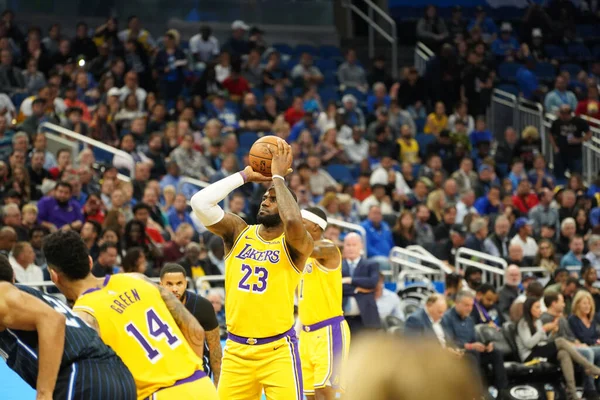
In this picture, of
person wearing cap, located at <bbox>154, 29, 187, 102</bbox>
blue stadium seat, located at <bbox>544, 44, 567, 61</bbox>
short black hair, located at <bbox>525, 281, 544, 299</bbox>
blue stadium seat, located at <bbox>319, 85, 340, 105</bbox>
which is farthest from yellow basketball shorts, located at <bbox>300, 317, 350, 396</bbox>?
blue stadium seat, located at <bbox>544, 44, 567, 61</bbox>

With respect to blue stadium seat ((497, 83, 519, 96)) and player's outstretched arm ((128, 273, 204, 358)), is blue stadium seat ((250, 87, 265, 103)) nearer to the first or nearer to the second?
blue stadium seat ((497, 83, 519, 96))

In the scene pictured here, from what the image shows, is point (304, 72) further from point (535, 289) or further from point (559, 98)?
point (535, 289)

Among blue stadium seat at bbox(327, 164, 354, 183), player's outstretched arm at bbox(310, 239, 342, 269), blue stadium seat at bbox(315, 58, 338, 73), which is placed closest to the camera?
player's outstretched arm at bbox(310, 239, 342, 269)

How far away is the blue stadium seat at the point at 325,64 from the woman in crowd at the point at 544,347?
10.0 meters

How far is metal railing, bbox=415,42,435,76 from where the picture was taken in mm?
23000

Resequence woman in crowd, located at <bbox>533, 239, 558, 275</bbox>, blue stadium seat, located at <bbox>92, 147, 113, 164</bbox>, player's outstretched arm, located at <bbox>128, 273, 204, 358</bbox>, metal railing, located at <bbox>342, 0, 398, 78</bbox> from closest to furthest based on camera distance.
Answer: player's outstretched arm, located at <bbox>128, 273, 204, 358</bbox>, woman in crowd, located at <bbox>533, 239, 558, 275</bbox>, blue stadium seat, located at <bbox>92, 147, 113, 164</bbox>, metal railing, located at <bbox>342, 0, 398, 78</bbox>

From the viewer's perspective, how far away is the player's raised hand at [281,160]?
23.2ft

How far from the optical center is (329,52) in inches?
886

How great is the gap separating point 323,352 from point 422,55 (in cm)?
1497

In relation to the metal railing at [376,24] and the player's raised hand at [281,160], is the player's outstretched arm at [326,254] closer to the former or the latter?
the player's raised hand at [281,160]

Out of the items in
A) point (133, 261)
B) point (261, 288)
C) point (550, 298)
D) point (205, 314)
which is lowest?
point (550, 298)

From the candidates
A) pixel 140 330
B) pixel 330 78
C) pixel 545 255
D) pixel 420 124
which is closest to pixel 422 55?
pixel 330 78

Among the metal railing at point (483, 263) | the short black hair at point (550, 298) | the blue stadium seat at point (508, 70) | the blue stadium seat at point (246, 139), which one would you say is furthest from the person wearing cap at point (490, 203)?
the blue stadium seat at point (508, 70)

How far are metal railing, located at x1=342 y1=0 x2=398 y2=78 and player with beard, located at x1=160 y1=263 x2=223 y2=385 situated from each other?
16225mm
